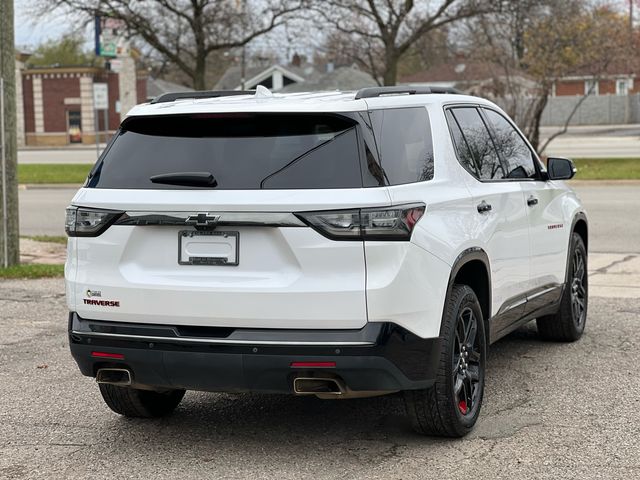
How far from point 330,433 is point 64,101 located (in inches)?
2722

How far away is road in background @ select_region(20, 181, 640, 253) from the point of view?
1418cm

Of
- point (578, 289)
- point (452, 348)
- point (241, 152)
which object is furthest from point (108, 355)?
point (578, 289)

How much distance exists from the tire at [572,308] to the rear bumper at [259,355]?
9.57 ft

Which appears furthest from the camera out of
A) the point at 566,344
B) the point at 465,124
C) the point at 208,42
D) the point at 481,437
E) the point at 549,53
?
the point at 208,42

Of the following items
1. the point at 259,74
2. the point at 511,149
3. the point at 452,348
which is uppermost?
the point at 259,74

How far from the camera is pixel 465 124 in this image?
6.05 m

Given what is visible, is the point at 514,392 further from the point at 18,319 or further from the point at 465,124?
the point at 18,319

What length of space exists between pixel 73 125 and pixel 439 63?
31512 mm

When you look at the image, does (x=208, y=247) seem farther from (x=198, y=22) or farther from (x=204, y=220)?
(x=198, y=22)

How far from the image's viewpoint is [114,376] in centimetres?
515

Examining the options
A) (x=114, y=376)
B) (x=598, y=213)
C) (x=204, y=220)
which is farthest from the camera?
(x=598, y=213)

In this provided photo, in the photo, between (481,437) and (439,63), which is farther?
(439,63)

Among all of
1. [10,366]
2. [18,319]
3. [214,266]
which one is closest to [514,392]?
[214,266]

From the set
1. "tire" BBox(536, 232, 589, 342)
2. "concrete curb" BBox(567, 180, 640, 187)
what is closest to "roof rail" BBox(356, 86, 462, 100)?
"tire" BBox(536, 232, 589, 342)
